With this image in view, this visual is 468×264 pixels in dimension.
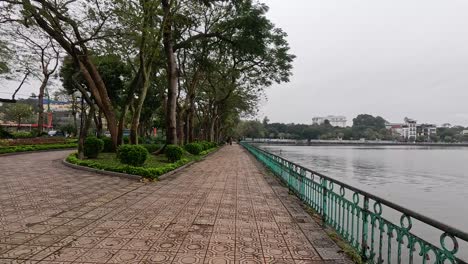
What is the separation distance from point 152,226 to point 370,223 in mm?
3491

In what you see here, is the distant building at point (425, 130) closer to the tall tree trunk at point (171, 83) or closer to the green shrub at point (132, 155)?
the tall tree trunk at point (171, 83)

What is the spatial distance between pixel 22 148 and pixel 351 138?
385ft

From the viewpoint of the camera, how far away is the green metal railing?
3.19 meters

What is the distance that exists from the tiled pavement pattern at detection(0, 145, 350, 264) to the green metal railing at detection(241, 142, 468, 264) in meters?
0.34

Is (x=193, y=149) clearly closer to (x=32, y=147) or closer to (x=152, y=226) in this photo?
(x=32, y=147)

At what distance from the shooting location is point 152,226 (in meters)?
6.17

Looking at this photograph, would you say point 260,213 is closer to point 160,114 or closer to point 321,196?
point 321,196

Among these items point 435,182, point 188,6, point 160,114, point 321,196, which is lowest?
point 435,182

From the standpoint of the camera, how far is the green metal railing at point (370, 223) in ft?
10.5

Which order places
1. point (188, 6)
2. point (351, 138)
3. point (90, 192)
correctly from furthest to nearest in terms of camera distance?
point (351, 138) < point (188, 6) < point (90, 192)

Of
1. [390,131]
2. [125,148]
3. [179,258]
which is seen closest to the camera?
[179,258]

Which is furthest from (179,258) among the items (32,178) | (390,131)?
(390,131)

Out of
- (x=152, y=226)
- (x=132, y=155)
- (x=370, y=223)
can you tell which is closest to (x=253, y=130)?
(x=132, y=155)

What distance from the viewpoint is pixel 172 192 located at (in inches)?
396
